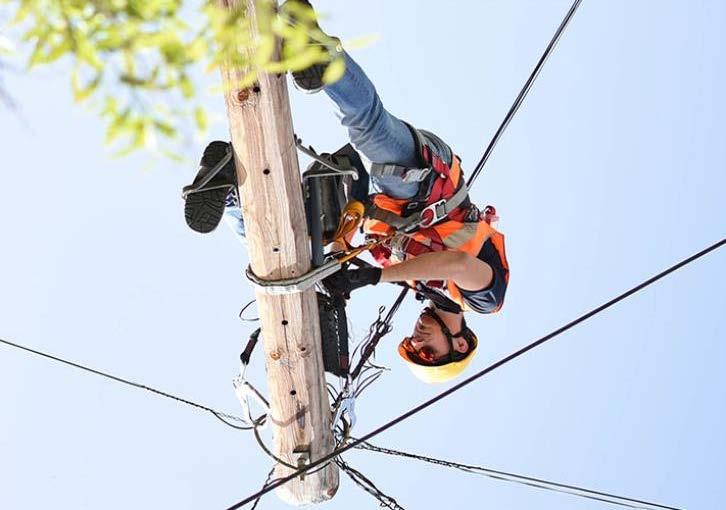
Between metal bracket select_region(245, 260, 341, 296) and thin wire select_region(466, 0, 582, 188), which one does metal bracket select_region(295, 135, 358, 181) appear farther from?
thin wire select_region(466, 0, 582, 188)

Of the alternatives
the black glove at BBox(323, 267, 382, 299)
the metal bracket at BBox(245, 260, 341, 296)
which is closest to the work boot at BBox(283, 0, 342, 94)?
the metal bracket at BBox(245, 260, 341, 296)

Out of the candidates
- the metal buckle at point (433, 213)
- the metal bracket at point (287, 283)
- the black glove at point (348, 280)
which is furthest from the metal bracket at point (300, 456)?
the metal buckle at point (433, 213)

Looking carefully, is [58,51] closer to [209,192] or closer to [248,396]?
[209,192]

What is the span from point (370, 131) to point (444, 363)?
64.4 inches

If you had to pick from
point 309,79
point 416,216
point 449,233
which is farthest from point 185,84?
point 449,233

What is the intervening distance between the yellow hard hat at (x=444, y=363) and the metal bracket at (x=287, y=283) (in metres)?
1.67

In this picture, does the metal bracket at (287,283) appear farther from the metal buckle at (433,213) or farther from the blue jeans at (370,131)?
the metal buckle at (433,213)

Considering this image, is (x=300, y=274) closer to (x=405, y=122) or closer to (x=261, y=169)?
(x=261, y=169)

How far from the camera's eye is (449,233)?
366cm

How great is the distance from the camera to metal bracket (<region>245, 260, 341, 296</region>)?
2619mm

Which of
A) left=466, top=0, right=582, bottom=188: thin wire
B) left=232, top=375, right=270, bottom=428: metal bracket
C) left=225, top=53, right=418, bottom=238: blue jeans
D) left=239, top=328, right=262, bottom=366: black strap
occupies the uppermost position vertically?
left=466, top=0, right=582, bottom=188: thin wire

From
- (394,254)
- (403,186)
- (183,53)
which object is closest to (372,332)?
(394,254)

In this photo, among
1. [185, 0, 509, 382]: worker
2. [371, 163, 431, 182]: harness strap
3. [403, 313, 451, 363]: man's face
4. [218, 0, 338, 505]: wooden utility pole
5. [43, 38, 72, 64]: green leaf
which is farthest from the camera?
[403, 313, 451, 363]: man's face

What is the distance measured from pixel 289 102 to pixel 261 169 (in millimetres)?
226
